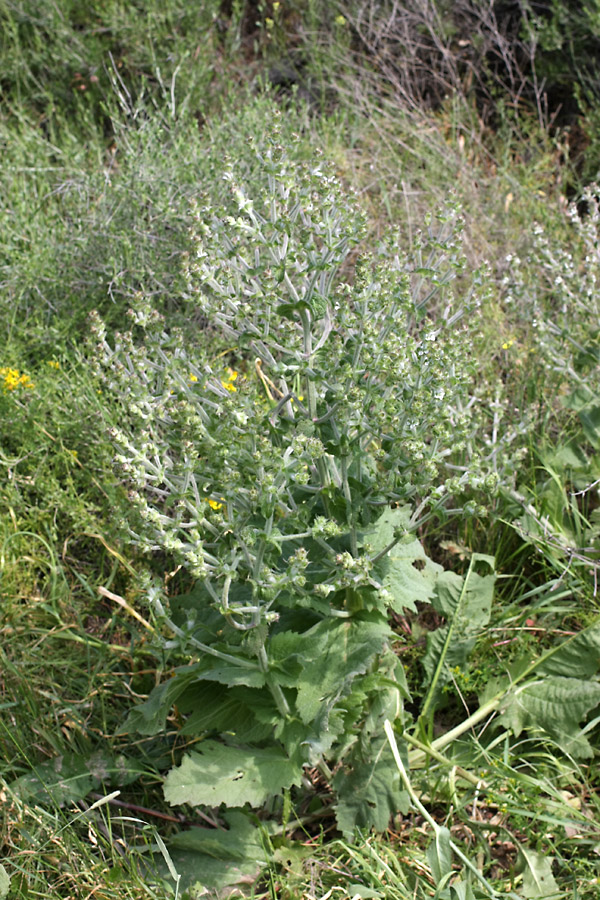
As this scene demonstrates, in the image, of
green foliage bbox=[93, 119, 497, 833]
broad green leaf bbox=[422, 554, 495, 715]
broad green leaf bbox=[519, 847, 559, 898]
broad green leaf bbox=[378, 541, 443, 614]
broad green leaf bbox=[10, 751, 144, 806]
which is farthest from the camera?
broad green leaf bbox=[422, 554, 495, 715]

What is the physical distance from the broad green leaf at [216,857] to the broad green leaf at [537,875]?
0.69 m

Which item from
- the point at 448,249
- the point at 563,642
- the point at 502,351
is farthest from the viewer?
the point at 502,351

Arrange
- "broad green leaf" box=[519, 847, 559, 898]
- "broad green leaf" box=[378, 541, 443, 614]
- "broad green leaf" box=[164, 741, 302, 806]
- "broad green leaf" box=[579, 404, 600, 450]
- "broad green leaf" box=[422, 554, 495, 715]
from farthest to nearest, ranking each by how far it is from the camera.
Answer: "broad green leaf" box=[579, 404, 600, 450]
"broad green leaf" box=[422, 554, 495, 715]
"broad green leaf" box=[378, 541, 443, 614]
"broad green leaf" box=[519, 847, 559, 898]
"broad green leaf" box=[164, 741, 302, 806]

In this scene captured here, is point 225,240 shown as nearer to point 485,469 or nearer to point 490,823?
point 485,469

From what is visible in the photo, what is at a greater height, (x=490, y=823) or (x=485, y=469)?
(x=485, y=469)

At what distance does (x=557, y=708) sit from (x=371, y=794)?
2.14 ft

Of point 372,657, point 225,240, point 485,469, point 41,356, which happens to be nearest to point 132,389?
point 225,240

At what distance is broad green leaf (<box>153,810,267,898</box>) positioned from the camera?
216 centimetres

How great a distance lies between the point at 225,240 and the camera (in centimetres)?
209

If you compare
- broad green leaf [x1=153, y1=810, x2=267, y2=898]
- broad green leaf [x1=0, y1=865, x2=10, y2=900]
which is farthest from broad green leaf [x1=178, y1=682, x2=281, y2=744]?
broad green leaf [x1=0, y1=865, x2=10, y2=900]

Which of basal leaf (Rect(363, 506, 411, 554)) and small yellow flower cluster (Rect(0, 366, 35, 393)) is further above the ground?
basal leaf (Rect(363, 506, 411, 554))

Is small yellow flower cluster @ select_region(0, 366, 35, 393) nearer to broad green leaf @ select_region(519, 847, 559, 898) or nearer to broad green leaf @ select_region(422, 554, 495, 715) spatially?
broad green leaf @ select_region(422, 554, 495, 715)

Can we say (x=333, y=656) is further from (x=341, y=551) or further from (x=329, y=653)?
(x=341, y=551)

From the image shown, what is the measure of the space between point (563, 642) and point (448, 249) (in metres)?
1.34
